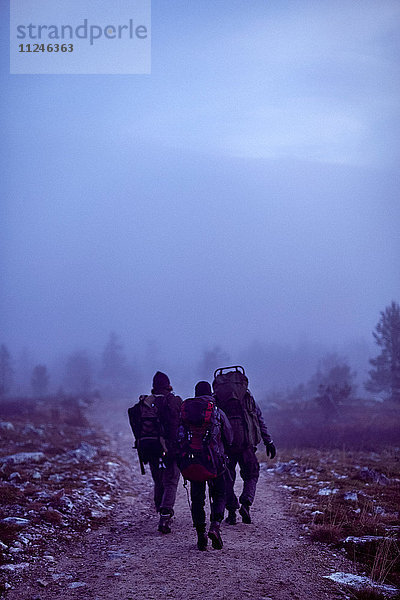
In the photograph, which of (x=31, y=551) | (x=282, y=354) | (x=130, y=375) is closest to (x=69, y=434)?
(x=31, y=551)

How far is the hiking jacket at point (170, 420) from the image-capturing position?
27.4ft

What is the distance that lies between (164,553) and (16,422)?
21732 mm

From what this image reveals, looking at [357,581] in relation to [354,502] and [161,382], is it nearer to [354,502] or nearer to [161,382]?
[354,502]

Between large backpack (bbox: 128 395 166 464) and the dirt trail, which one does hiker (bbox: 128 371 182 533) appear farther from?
the dirt trail

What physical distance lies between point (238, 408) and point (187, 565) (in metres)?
2.70

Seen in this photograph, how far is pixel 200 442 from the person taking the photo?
6.78 meters

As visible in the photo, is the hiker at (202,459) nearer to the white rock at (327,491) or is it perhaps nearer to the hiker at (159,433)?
the hiker at (159,433)

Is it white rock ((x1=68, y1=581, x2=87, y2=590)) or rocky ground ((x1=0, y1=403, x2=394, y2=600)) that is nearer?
rocky ground ((x1=0, y1=403, x2=394, y2=600))

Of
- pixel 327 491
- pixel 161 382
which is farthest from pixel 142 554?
pixel 327 491

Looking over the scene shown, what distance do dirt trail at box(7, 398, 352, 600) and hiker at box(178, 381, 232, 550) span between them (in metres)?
0.43

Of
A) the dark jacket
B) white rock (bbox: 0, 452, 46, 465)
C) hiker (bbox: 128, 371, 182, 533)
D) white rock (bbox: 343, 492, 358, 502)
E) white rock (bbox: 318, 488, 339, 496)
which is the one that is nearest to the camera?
the dark jacket

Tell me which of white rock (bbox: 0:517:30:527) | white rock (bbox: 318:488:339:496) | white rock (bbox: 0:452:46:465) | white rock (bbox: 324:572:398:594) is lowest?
white rock (bbox: 0:452:46:465)

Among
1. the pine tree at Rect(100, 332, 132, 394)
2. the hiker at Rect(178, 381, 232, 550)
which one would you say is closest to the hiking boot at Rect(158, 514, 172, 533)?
the hiker at Rect(178, 381, 232, 550)

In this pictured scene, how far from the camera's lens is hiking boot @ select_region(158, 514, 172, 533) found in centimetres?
766
